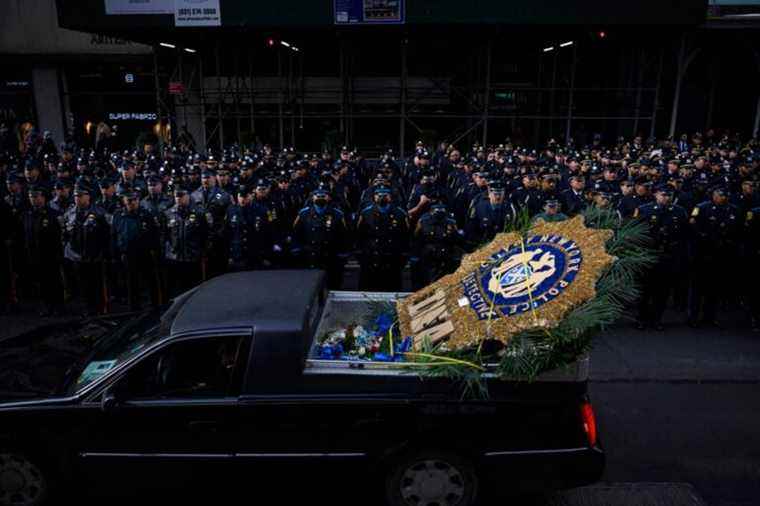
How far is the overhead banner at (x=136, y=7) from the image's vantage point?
14992mm

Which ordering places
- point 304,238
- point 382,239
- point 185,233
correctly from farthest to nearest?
point 304,238 < point 382,239 < point 185,233

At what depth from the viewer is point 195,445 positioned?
4.17m

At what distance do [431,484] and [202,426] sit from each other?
162 centimetres

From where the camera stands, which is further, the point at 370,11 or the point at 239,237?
the point at 370,11

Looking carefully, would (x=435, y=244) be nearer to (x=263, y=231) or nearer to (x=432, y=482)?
(x=263, y=231)

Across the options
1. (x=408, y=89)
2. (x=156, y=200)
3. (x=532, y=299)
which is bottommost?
(x=156, y=200)

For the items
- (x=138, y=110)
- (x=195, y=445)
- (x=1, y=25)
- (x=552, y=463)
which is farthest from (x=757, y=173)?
(x=1, y=25)

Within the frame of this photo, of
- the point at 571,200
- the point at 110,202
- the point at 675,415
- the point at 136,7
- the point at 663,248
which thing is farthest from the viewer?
the point at 136,7

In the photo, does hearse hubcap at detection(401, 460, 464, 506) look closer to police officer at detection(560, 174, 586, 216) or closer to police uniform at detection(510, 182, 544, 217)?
police uniform at detection(510, 182, 544, 217)

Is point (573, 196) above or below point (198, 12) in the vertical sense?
below

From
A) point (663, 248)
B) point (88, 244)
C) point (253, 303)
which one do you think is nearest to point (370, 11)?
point (88, 244)

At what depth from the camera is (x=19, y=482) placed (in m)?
4.32

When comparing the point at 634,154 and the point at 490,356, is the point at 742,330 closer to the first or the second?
the point at 490,356

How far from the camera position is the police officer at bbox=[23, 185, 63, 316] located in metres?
8.58
